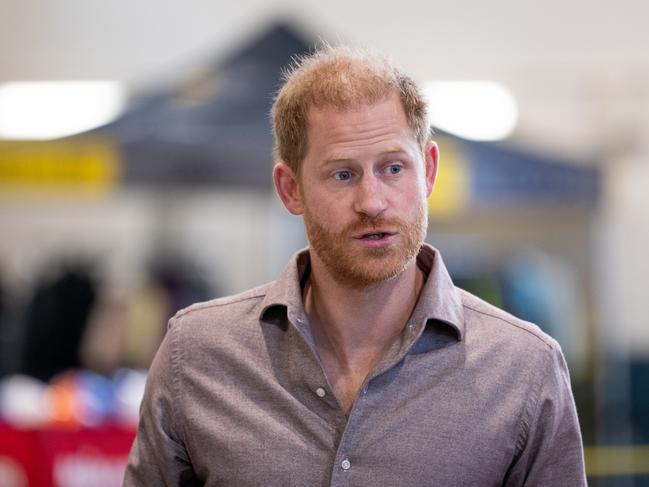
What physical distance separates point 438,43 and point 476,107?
985 millimetres

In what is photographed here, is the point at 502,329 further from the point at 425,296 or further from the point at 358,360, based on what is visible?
the point at 358,360

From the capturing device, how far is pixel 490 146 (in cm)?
559

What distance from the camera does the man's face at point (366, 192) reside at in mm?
1960

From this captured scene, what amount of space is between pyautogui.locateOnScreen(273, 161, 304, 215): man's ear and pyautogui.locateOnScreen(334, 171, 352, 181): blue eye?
0.14 m

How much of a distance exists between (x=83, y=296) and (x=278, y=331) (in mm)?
6134

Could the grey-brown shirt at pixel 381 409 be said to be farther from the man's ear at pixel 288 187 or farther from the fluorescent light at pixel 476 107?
the fluorescent light at pixel 476 107

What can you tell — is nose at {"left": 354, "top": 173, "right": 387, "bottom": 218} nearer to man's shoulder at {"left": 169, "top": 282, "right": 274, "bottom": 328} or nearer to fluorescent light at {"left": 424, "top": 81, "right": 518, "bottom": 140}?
man's shoulder at {"left": 169, "top": 282, "right": 274, "bottom": 328}

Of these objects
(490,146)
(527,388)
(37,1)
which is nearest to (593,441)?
(490,146)

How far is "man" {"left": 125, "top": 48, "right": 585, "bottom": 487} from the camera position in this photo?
1959mm

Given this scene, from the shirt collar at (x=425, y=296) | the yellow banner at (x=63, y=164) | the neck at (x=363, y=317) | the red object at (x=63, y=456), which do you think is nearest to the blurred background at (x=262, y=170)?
the yellow banner at (x=63, y=164)

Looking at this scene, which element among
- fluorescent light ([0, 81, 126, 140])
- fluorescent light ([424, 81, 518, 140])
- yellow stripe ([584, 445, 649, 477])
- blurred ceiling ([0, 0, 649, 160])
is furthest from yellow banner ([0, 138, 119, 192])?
blurred ceiling ([0, 0, 649, 160])

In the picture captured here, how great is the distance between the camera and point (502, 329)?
2.06m

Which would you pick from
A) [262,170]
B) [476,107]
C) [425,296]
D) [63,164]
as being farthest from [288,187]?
[476,107]

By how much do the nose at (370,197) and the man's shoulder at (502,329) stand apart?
11.0 inches
